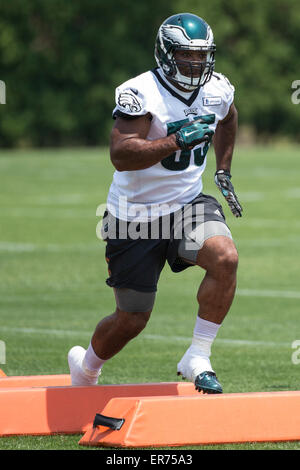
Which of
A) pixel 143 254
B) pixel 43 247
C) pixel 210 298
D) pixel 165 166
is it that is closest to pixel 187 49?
pixel 165 166

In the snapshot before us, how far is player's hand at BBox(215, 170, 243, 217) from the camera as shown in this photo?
6352 millimetres

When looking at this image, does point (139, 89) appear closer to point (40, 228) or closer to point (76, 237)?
point (76, 237)

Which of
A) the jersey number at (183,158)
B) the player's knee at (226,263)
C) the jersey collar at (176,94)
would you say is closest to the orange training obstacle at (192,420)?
the player's knee at (226,263)

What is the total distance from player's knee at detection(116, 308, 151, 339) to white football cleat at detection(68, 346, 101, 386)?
37 centimetres

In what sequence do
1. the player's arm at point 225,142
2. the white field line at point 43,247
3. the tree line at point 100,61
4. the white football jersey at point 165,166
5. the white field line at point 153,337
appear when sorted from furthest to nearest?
the tree line at point 100,61
the white field line at point 43,247
the white field line at point 153,337
the player's arm at point 225,142
the white football jersey at point 165,166

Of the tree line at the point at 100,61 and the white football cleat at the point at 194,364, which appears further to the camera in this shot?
the tree line at the point at 100,61

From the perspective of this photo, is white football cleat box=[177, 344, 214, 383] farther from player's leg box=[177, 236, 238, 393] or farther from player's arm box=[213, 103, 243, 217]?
player's arm box=[213, 103, 243, 217]

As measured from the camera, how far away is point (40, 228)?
17.9 m

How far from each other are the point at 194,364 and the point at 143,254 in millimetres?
714

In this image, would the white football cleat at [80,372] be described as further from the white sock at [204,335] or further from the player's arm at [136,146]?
the player's arm at [136,146]

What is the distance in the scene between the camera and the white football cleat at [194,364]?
581 centimetres

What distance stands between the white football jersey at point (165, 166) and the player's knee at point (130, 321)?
0.56 meters

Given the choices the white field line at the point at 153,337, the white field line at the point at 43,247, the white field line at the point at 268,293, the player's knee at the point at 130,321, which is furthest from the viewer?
the white field line at the point at 43,247

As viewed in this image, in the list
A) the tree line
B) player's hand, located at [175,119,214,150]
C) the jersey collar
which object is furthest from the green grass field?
the tree line
